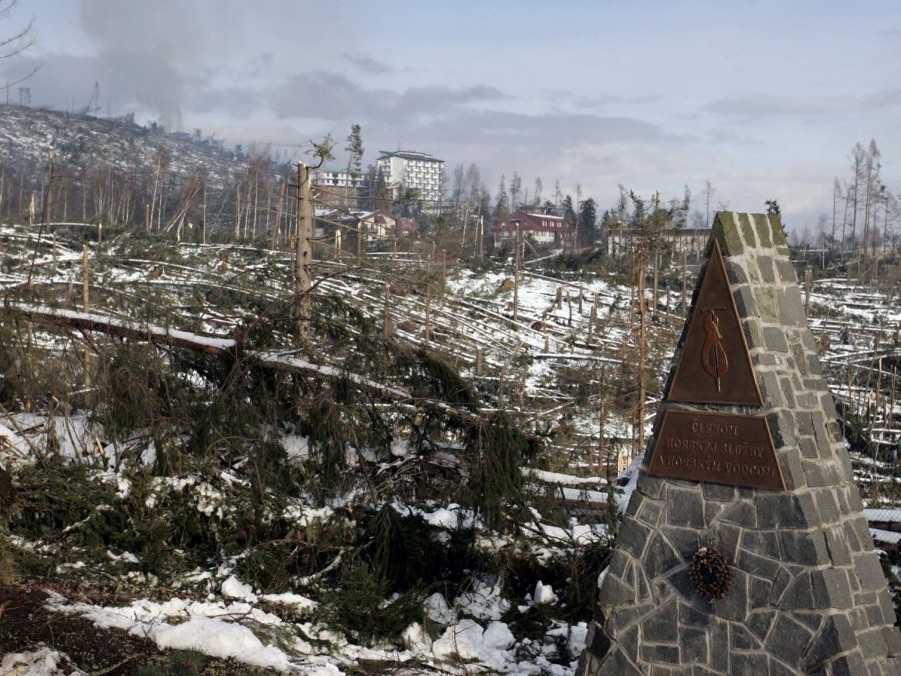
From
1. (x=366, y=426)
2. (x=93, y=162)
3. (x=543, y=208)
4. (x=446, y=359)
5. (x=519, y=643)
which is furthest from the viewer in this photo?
(x=93, y=162)

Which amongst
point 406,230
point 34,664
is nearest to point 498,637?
point 34,664

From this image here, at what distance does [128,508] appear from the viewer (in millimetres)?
8133

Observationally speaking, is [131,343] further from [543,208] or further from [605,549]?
[543,208]

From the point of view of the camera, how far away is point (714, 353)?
5453mm

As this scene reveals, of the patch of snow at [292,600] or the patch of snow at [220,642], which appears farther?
the patch of snow at [292,600]

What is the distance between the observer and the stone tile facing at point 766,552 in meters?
5.06

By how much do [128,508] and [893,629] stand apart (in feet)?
20.7

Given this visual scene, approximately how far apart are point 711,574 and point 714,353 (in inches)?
52.6

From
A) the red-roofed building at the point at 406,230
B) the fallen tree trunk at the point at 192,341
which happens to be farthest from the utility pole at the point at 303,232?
the red-roofed building at the point at 406,230

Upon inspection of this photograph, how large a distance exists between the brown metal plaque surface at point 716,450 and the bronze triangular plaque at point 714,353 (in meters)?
0.13

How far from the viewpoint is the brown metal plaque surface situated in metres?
5.23

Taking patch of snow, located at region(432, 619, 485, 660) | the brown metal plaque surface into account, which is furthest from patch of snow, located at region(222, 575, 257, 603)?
the brown metal plaque surface

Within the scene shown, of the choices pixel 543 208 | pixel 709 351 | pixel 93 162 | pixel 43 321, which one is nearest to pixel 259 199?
pixel 543 208

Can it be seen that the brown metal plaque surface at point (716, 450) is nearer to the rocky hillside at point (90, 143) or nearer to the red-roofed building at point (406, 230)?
the red-roofed building at point (406, 230)
